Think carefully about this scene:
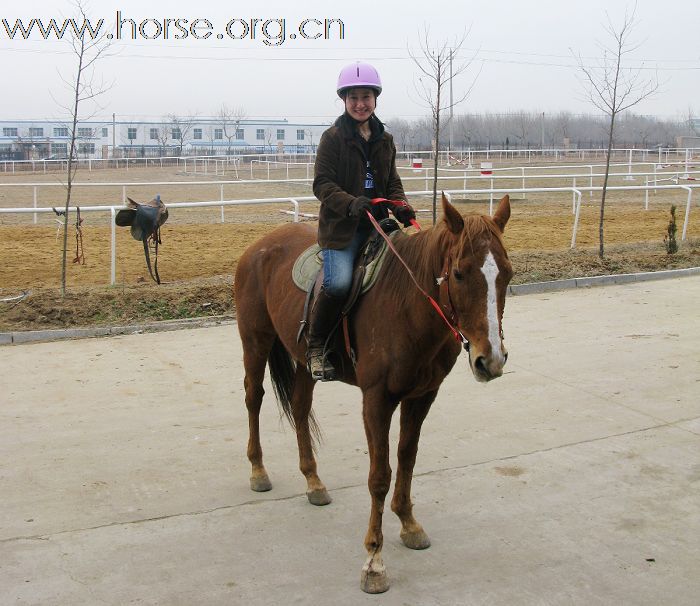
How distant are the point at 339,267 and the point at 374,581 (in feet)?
5.00

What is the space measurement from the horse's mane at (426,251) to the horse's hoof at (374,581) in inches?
48.1

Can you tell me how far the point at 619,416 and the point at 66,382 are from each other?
4414 millimetres

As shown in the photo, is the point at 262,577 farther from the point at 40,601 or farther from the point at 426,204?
the point at 426,204

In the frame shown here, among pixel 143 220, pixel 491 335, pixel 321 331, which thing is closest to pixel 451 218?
pixel 491 335

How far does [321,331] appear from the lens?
4.16 m

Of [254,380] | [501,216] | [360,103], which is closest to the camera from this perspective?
[501,216]

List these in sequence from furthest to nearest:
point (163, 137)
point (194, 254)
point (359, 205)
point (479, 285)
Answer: point (163, 137), point (194, 254), point (359, 205), point (479, 285)

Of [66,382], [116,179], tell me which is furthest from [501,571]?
[116,179]

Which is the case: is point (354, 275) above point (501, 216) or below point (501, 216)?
below

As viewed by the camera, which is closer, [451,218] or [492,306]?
[492,306]

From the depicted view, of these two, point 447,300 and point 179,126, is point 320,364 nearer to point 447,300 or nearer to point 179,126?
point 447,300

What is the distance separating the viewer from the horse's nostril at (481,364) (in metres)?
3.23

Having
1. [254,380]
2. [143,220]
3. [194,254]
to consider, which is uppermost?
[143,220]

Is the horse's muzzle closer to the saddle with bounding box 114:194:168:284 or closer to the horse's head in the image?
the horse's head
